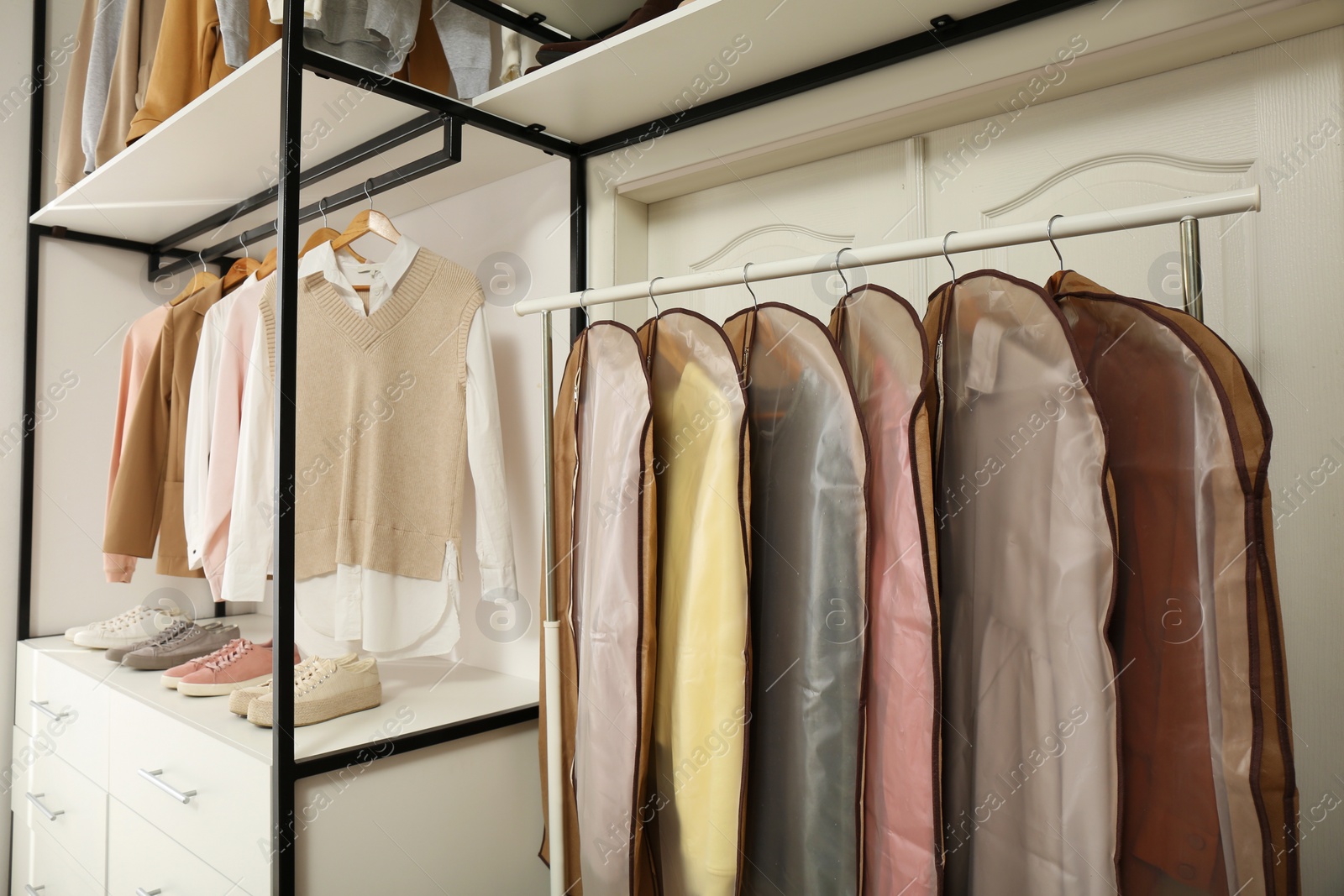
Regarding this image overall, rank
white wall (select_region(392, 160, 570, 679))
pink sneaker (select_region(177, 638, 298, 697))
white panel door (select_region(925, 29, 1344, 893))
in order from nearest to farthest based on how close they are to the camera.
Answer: white panel door (select_region(925, 29, 1344, 893)), pink sneaker (select_region(177, 638, 298, 697)), white wall (select_region(392, 160, 570, 679))

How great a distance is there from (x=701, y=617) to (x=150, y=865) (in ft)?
4.06

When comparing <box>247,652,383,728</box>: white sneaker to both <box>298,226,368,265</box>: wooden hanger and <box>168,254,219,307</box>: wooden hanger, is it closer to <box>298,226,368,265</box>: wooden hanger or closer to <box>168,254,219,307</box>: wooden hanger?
<box>298,226,368,265</box>: wooden hanger

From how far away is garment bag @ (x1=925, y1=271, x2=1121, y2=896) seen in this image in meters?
0.81

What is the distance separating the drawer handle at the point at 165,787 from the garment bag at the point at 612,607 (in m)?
0.69

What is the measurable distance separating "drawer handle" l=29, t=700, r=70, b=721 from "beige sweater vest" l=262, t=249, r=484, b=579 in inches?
36.2

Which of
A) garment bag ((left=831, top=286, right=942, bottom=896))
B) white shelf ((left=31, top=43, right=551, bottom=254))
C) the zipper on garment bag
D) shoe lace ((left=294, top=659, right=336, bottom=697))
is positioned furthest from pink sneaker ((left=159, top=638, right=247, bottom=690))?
garment bag ((left=831, top=286, right=942, bottom=896))

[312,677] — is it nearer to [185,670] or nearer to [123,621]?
[185,670]

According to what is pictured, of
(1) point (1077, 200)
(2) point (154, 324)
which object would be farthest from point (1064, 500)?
(2) point (154, 324)

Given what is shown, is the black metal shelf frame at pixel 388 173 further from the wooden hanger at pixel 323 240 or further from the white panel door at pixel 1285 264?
the white panel door at pixel 1285 264

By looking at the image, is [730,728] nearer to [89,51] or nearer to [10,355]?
[10,355]

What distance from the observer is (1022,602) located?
872 millimetres

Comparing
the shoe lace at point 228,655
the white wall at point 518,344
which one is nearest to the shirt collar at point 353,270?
the white wall at point 518,344

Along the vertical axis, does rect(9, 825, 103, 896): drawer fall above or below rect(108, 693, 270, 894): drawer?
below

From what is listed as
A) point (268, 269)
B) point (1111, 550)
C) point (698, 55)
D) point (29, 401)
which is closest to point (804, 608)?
point (1111, 550)
